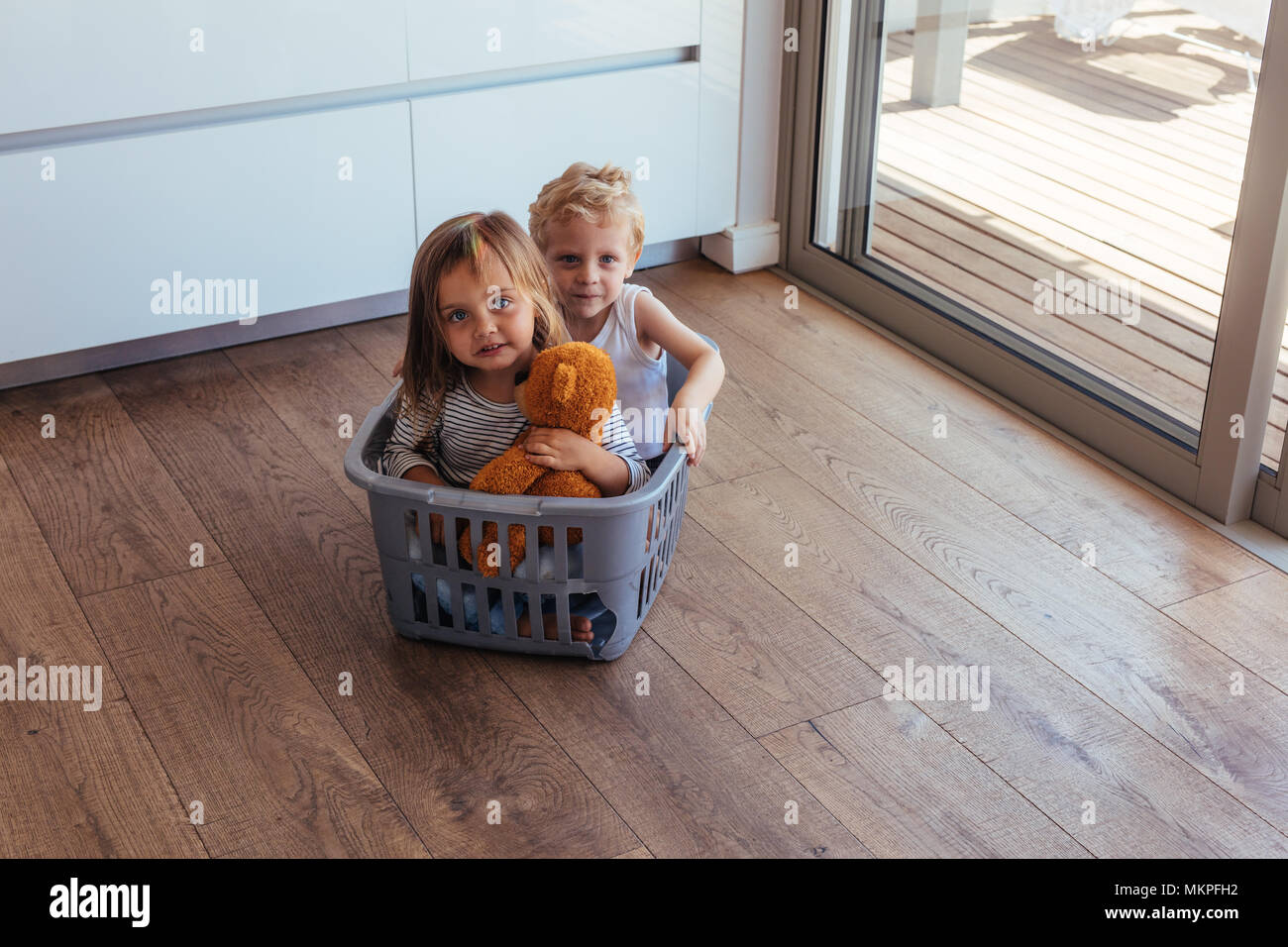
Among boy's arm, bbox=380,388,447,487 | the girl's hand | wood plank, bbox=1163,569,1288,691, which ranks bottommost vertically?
wood plank, bbox=1163,569,1288,691

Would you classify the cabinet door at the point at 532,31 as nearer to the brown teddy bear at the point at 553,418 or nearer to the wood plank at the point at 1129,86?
the wood plank at the point at 1129,86

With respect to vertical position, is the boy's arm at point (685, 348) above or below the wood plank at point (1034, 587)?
above

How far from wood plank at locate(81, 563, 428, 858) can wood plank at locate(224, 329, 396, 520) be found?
359mm

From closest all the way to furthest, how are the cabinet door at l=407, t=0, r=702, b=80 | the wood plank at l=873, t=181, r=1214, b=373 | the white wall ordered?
the wood plank at l=873, t=181, r=1214, b=373 → the white wall → the cabinet door at l=407, t=0, r=702, b=80

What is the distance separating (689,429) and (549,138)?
1042mm

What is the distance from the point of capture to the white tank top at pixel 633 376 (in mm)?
1849

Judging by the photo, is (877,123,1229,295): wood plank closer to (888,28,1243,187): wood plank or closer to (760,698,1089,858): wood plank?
(888,28,1243,187): wood plank

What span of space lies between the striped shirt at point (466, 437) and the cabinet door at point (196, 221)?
2.67ft

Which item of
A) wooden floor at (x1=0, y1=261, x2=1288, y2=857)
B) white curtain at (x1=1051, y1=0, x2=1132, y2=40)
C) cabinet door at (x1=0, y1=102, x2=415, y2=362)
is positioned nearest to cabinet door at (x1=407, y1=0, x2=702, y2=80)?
cabinet door at (x1=0, y1=102, x2=415, y2=362)

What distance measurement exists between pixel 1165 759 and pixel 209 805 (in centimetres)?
106

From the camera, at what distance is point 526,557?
1.61 metres

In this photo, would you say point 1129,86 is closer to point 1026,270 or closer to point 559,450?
point 1026,270

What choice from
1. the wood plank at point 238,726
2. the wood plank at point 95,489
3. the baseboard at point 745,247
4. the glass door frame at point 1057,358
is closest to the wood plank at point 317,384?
the wood plank at point 95,489

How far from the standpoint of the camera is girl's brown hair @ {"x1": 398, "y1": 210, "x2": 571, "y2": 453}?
5.26 feet
